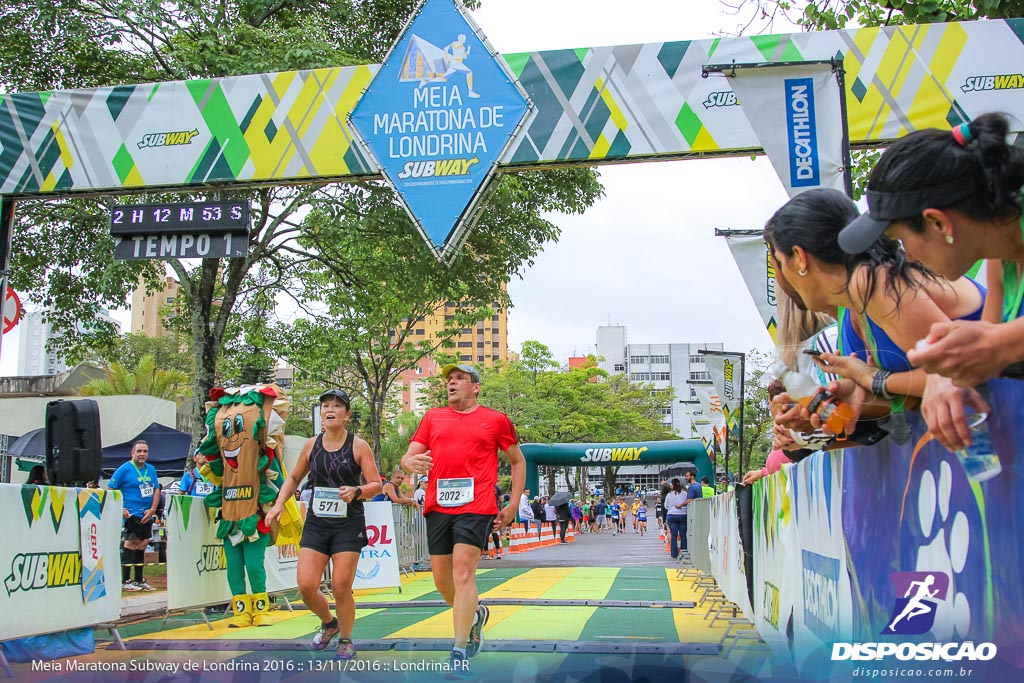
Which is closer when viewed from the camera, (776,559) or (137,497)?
(776,559)

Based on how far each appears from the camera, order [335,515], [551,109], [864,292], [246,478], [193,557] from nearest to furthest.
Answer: [864,292] < [335,515] < [551,109] < [246,478] < [193,557]

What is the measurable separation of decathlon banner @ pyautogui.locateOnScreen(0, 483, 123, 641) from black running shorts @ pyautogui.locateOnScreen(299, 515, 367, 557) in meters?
1.63

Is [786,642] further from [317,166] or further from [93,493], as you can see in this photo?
[317,166]

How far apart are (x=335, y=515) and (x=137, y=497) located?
6.34 meters

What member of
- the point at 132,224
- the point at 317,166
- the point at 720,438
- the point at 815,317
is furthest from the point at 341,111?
the point at 720,438

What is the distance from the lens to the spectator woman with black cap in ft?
20.6

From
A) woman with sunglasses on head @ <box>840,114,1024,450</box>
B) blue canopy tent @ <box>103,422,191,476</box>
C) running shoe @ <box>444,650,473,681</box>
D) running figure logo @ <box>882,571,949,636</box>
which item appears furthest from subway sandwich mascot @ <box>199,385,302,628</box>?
blue canopy tent @ <box>103,422,191,476</box>

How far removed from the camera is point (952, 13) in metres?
10.9

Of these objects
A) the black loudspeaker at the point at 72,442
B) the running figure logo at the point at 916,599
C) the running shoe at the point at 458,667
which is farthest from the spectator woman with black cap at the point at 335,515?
the running figure logo at the point at 916,599

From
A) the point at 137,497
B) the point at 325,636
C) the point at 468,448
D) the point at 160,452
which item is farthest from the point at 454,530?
the point at 160,452

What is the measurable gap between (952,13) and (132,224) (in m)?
9.19

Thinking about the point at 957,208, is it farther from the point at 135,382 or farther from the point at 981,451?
the point at 135,382

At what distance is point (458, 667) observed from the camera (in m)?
5.36

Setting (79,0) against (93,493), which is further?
(79,0)
